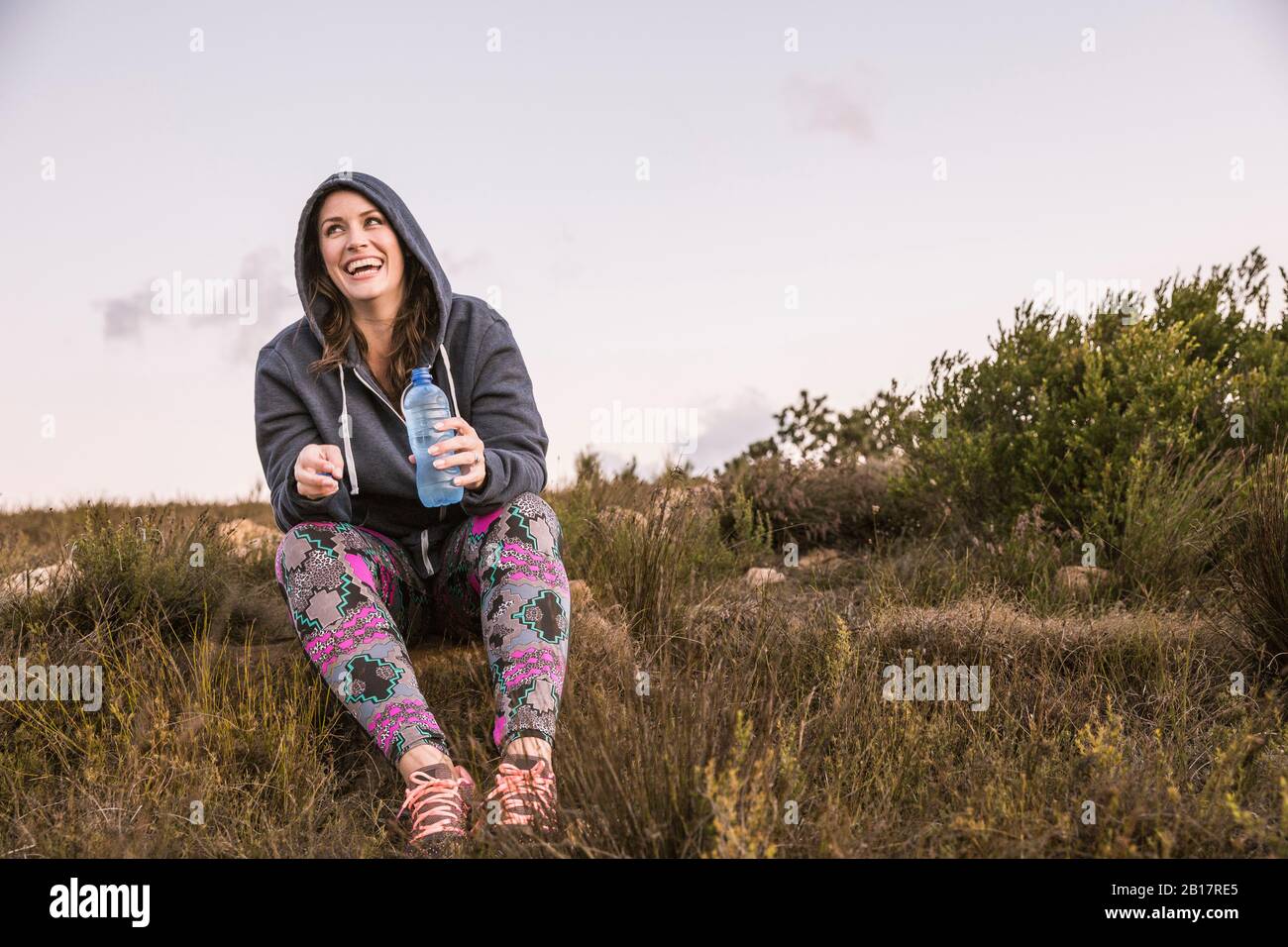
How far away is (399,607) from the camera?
3.43m

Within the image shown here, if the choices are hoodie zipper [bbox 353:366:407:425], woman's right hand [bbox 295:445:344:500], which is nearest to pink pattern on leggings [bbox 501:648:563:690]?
woman's right hand [bbox 295:445:344:500]

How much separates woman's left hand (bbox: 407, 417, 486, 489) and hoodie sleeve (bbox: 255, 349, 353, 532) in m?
0.47

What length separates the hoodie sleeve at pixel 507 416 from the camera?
10.7 feet

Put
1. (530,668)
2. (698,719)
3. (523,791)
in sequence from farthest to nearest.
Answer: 1. (530,668)
2. (523,791)
3. (698,719)

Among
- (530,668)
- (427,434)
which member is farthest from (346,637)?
(427,434)

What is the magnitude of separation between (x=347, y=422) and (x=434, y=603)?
2.26 feet

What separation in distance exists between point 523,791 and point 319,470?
3.77 feet

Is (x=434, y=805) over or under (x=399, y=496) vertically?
under

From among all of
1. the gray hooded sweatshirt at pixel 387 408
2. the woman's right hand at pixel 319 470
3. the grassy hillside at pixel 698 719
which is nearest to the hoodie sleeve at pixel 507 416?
the gray hooded sweatshirt at pixel 387 408

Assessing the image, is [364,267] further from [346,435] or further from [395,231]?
[346,435]
